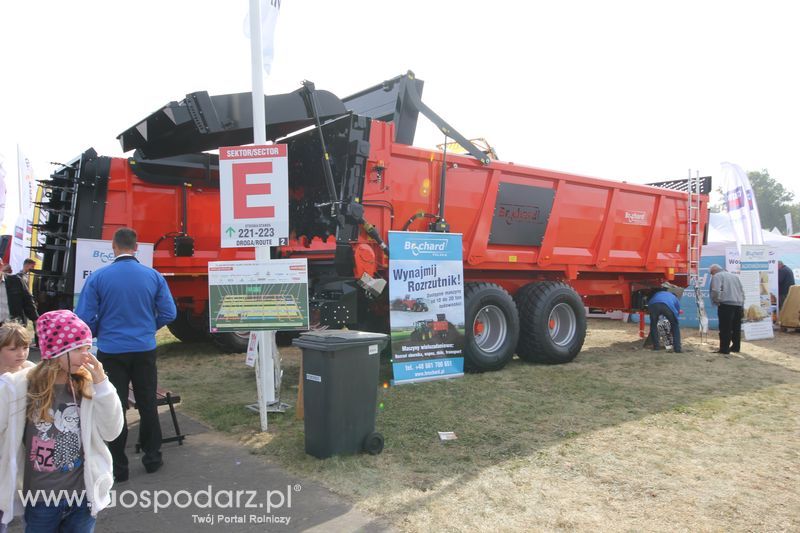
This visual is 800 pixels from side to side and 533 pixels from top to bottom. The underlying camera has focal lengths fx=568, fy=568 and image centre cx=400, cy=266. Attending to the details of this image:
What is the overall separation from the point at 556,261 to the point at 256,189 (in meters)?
5.11

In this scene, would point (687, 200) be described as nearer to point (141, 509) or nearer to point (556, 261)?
point (556, 261)

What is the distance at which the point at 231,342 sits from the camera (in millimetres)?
9273

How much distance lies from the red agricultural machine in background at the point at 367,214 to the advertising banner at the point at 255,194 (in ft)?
2.94

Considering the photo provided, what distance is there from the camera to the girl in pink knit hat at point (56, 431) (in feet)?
7.46

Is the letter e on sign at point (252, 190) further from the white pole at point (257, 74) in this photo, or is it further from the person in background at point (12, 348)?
the person in background at point (12, 348)

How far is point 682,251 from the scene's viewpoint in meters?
11.0

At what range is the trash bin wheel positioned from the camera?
4.52 meters

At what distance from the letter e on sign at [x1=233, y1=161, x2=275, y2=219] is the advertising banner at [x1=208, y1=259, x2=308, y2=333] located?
0.52 metres

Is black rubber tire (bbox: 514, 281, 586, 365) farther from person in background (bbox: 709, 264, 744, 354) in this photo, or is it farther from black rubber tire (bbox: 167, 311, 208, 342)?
black rubber tire (bbox: 167, 311, 208, 342)

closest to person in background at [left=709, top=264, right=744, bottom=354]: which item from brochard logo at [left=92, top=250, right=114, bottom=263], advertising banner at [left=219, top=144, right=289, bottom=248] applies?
advertising banner at [left=219, top=144, right=289, bottom=248]

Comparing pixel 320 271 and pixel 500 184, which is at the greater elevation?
pixel 500 184

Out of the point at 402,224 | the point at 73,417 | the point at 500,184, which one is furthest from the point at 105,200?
the point at 73,417

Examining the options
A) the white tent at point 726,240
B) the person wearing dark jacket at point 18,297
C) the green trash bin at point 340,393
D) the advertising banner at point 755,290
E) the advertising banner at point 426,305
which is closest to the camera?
the green trash bin at point 340,393
